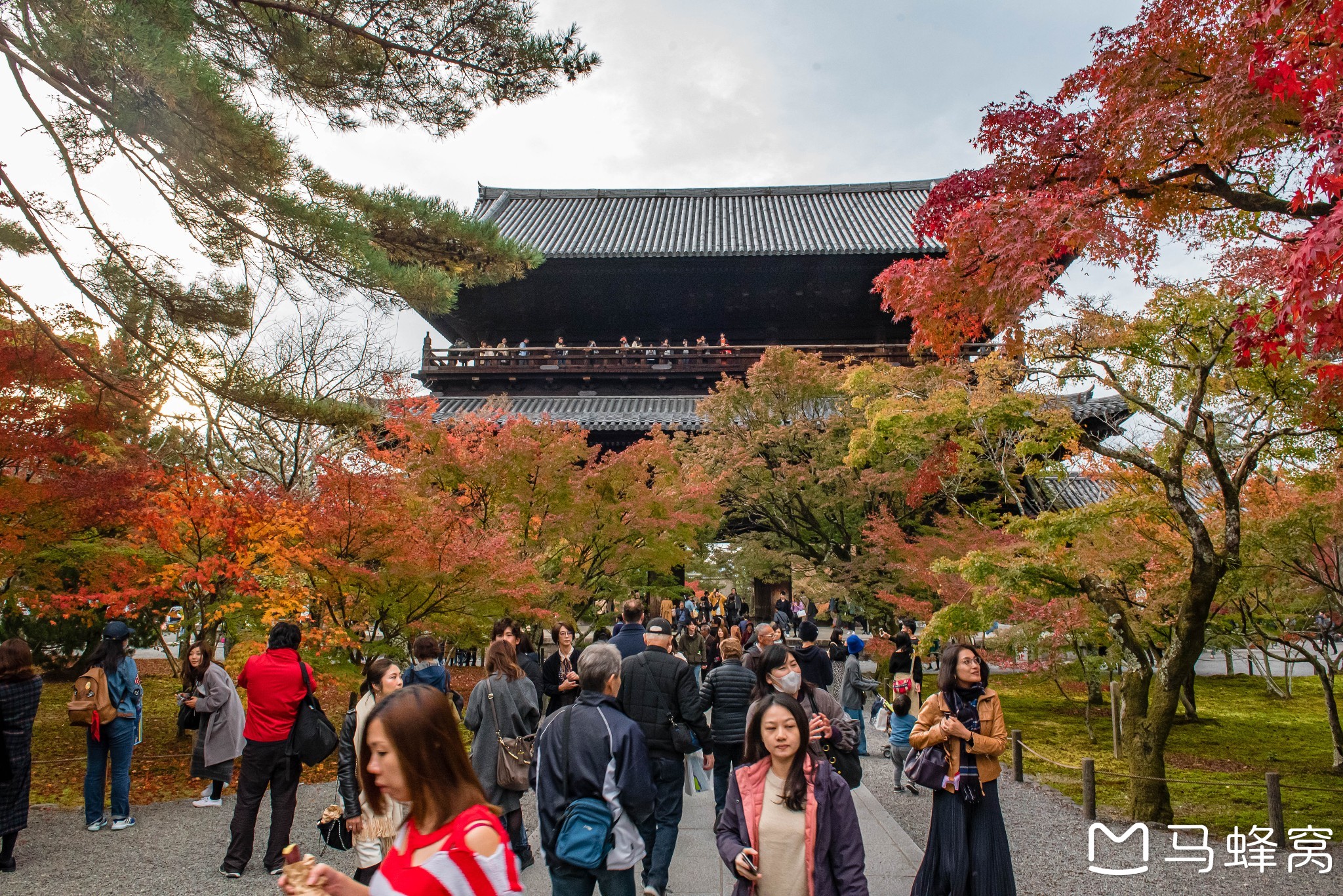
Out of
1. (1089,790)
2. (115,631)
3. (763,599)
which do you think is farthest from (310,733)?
(763,599)

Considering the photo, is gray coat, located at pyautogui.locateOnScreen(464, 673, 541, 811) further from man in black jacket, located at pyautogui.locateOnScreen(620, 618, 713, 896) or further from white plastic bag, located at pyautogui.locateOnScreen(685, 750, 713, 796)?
white plastic bag, located at pyautogui.locateOnScreen(685, 750, 713, 796)

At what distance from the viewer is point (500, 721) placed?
5.11 metres

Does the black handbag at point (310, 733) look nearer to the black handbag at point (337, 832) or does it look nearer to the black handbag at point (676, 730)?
the black handbag at point (337, 832)

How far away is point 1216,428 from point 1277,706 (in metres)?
9.12

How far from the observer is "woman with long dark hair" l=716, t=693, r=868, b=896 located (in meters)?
2.85

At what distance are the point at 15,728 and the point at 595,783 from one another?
426 cm

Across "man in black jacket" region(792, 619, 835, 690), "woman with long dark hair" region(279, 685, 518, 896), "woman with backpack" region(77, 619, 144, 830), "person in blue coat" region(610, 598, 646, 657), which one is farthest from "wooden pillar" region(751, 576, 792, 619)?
"woman with long dark hair" region(279, 685, 518, 896)

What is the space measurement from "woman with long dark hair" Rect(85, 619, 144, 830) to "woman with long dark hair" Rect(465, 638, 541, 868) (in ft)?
9.52

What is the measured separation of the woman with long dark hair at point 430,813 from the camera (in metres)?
1.98

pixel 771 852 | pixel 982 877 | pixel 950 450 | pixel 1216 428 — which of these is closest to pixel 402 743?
pixel 771 852

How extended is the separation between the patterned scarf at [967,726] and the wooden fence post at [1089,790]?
3.55m

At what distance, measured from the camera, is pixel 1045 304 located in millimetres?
6082

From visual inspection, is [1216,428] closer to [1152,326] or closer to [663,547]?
[1152,326]

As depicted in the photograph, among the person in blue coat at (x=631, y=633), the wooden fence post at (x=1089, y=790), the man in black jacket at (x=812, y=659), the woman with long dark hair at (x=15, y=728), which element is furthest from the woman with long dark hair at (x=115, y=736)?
the wooden fence post at (x=1089, y=790)
